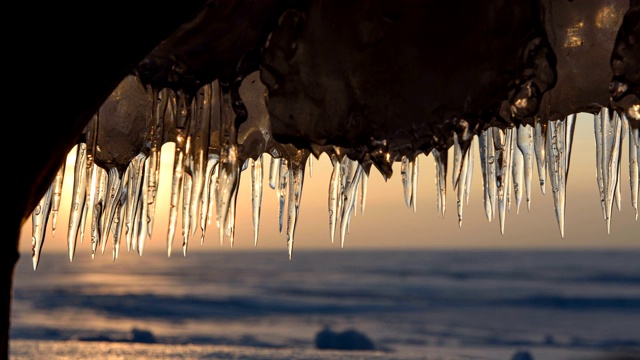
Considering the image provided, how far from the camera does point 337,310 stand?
17422mm

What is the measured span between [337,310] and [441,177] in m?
15.7

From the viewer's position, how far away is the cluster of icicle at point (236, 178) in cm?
203

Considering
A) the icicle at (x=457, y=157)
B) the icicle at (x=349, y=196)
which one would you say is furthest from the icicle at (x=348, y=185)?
the icicle at (x=457, y=157)

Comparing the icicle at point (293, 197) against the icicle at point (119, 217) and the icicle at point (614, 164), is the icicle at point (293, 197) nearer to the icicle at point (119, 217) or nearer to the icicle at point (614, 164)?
the icicle at point (119, 217)

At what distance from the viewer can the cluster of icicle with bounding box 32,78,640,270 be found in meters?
2.03

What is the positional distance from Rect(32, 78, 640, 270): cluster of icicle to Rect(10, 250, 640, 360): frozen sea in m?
8.05

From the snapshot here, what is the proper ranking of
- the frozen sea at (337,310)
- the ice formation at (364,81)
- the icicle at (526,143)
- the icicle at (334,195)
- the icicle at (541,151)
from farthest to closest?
1. the frozen sea at (337,310)
2. the icicle at (334,195)
3. the icicle at (526,143)
4. the icicle at (541,151)
5. the ice formation at (364,81)

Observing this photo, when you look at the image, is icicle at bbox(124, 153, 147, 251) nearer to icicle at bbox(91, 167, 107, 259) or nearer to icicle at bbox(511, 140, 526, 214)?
icicle at bbox(91, 167, 107, 259)

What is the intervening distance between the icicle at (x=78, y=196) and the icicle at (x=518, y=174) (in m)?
1.38

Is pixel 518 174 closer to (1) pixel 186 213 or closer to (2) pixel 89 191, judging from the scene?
(1) pixel 186 213

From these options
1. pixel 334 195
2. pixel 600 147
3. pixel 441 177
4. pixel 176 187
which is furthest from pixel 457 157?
pixel 176 187

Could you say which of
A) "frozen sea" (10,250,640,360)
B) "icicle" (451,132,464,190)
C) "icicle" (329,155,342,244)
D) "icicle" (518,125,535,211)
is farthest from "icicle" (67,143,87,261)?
"frozen sea" (10,250,640,360)

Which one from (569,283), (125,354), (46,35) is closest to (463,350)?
(125,354)

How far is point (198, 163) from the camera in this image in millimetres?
2008
